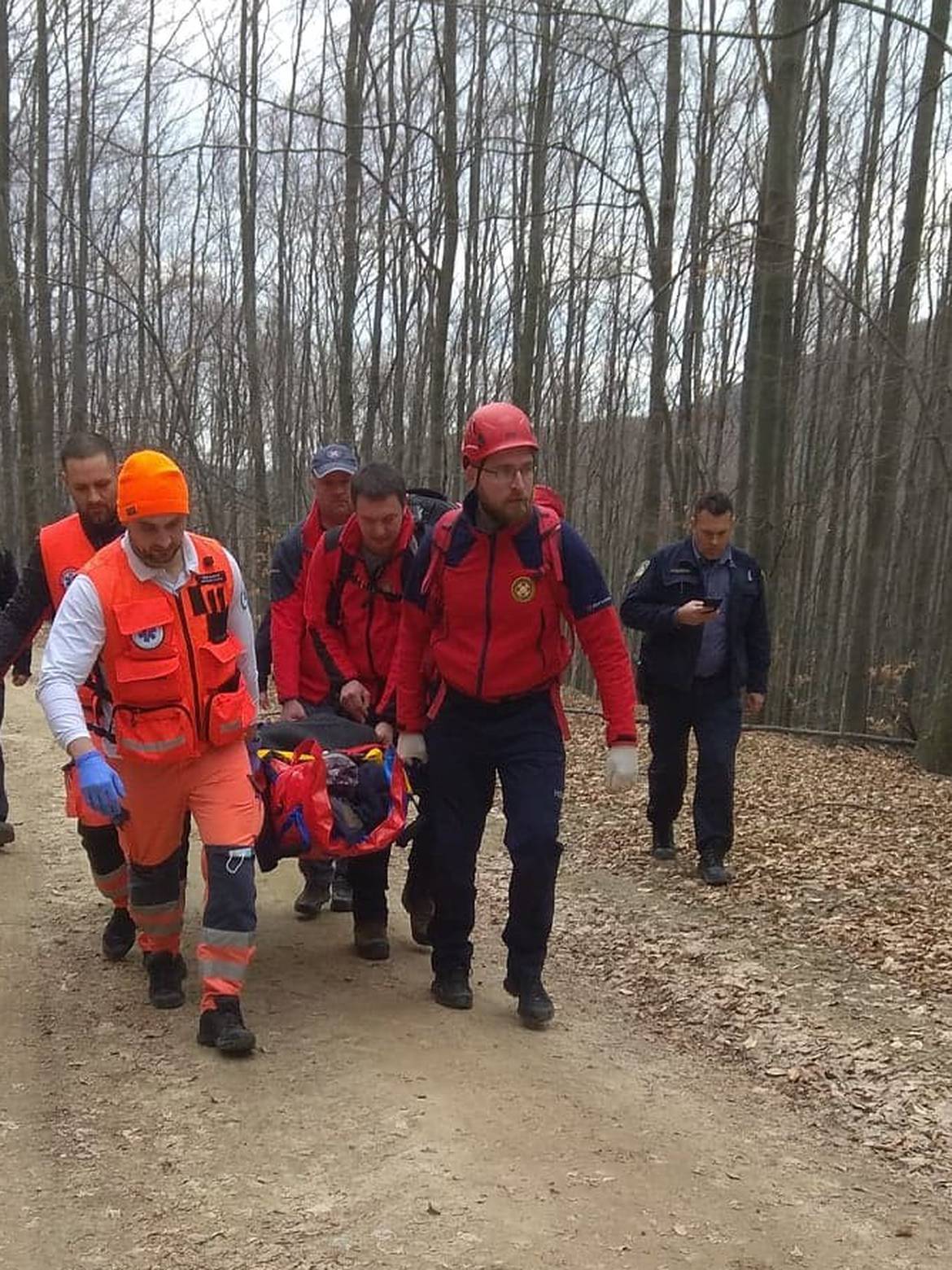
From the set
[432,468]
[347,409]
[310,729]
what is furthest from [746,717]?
[310,729]

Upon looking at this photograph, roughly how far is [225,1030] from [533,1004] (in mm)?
1210

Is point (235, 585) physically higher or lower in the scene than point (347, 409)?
lower

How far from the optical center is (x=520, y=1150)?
10.9 ft

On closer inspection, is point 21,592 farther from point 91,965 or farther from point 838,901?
point 838,901

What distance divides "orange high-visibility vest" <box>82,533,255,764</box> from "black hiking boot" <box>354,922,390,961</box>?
1369 millimetres

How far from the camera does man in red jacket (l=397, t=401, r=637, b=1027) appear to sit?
13.7 ft

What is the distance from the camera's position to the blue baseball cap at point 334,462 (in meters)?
5.29

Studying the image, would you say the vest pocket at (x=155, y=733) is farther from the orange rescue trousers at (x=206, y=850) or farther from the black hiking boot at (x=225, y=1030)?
the black hiking boot at (x=225, y=1030)

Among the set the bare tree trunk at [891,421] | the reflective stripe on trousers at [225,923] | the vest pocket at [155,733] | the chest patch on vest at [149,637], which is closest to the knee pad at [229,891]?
the reflective stripe on trousers at [225,923]

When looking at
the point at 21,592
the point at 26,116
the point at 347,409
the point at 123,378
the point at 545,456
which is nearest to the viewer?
the point at 21,592

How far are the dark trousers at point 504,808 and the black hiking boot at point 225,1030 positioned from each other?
0.91 metres

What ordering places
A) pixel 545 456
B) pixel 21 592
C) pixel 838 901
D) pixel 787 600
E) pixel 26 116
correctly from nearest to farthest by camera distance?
pixel 21 592, pixel 838 901, pixel 787 600, pixel 26 116, pixel 545 456

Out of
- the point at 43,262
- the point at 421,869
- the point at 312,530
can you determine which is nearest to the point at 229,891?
the point at 421,869

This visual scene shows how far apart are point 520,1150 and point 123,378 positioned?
32937mm
